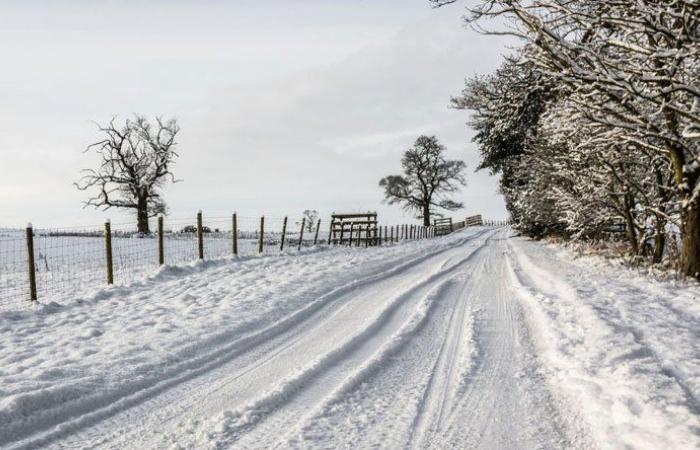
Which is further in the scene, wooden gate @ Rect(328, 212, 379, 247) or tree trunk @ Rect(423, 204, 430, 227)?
tree trunk @ Rect(423, 204, 430, 227)

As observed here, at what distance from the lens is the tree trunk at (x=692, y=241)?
A: 408 inches

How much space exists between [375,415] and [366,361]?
4.56 feet

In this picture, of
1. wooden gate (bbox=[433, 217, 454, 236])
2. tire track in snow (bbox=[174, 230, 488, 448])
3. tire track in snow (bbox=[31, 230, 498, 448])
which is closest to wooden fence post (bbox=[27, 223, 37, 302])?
tire track in snow (bbox=[31, 230, 498, 448])

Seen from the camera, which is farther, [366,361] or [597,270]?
[597,270]

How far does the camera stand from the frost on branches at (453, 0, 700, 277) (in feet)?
26.0

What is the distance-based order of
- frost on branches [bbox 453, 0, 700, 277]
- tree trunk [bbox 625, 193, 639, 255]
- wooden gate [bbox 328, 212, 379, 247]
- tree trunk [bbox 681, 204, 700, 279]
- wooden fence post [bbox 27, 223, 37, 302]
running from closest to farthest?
frost on branches [bbox 453, 0, 700, 277] < wooden fence post [bbox 27, 223, 37, 302] < tree trunk [bbox 681, 204, 700, 279] < tree trunk [bbox 625, 193, 639, 255] < wooden gate [bbox 328, 212, 379, 247]

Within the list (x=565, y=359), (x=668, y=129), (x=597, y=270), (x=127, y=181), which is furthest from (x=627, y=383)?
(x=127, y=181)

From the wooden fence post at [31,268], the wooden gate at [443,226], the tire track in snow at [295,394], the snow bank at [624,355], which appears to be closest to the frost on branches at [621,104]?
the snow bank at [624,355]

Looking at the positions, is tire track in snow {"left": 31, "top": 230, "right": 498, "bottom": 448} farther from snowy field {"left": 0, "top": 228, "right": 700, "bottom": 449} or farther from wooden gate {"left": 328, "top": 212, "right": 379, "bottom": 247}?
wooden gate {"left": 328, "top": 212, "right": 379, "bottom": 247}

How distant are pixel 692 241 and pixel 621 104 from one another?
11.3 ft

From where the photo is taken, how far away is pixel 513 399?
4.46m

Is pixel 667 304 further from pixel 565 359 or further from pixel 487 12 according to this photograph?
pixel 487 12

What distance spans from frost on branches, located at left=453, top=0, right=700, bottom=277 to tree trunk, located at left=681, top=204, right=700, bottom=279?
19 millimetres

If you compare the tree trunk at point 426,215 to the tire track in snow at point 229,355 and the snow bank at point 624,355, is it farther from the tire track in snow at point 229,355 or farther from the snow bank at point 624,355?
the snow bank at point 624,355
